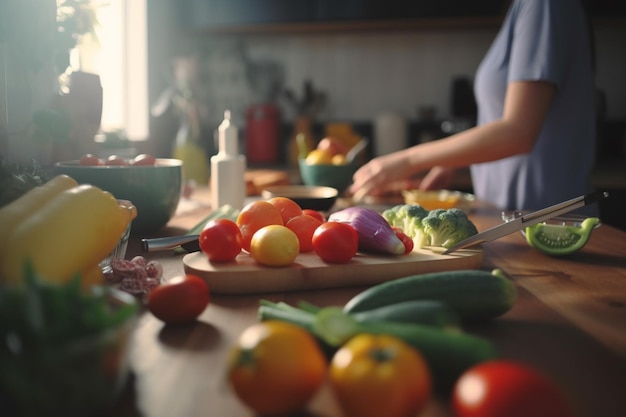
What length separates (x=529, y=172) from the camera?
1.88m

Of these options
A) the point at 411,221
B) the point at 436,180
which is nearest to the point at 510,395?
the point at 411,221

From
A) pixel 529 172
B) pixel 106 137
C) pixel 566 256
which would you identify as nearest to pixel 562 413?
pixel 566 256

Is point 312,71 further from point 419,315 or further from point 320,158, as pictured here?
point 419,315

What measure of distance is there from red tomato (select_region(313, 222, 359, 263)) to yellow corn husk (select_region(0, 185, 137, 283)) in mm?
281

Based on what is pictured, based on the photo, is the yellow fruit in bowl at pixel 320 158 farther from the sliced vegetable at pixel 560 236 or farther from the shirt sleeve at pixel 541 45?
the sliced vegetable at pixel 560 236

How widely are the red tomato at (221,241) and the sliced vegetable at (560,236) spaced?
1.76 ft

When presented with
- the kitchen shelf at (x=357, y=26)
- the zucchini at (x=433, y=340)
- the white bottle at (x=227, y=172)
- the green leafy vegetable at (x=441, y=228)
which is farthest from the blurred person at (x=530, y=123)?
the kitchen shelf at (x=357, y=26)

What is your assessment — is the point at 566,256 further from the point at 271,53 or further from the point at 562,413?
the point at 271,53

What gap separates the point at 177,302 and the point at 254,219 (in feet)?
0.99

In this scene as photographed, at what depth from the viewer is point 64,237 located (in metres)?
0.60

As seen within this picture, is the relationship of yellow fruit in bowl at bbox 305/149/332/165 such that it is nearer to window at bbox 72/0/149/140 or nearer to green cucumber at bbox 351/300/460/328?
green cucumber at bbox 351/300/460/328

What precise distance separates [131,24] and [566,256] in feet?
9.34

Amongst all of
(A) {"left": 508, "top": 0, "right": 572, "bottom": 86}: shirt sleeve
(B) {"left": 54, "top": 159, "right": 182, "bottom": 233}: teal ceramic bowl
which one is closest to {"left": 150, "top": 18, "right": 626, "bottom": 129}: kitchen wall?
(A) {"left": 508, "top": 0, "right": 572, "bottom": 86}: shirt sleeve

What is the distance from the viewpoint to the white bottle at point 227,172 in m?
1.47
